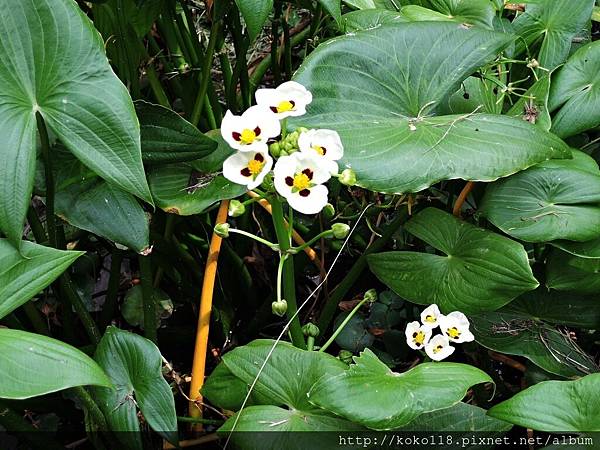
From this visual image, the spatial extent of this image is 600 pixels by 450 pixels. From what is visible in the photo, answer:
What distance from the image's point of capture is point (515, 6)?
1142 mm

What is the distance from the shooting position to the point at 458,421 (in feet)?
2.52

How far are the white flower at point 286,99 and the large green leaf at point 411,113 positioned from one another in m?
0.11

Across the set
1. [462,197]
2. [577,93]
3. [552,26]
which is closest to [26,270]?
[462,197]

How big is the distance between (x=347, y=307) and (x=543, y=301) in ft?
0.97

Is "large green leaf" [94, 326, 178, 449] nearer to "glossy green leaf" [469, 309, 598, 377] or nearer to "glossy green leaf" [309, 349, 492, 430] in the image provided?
"glossy green leaf" [309, 349, 492, 430]

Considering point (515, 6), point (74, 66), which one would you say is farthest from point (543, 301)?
point (74, 66)

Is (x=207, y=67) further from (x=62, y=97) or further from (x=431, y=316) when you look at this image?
(x=431, y=316)

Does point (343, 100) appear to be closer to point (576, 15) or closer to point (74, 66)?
point (74, 66)

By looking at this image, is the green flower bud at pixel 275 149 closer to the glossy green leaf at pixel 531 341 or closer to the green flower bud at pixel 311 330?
the green flower bud at pixel 311 330

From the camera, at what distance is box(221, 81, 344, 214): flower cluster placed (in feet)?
2.21

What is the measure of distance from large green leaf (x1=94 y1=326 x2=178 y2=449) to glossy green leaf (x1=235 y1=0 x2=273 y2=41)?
1.22 ft

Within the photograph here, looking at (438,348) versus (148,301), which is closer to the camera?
(438,348)

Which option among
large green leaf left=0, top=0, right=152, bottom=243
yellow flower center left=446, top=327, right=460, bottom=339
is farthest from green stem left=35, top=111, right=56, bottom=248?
yellow flower center left=446, top=327, right=460, bottom=339

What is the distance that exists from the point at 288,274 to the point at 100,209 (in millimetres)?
240
